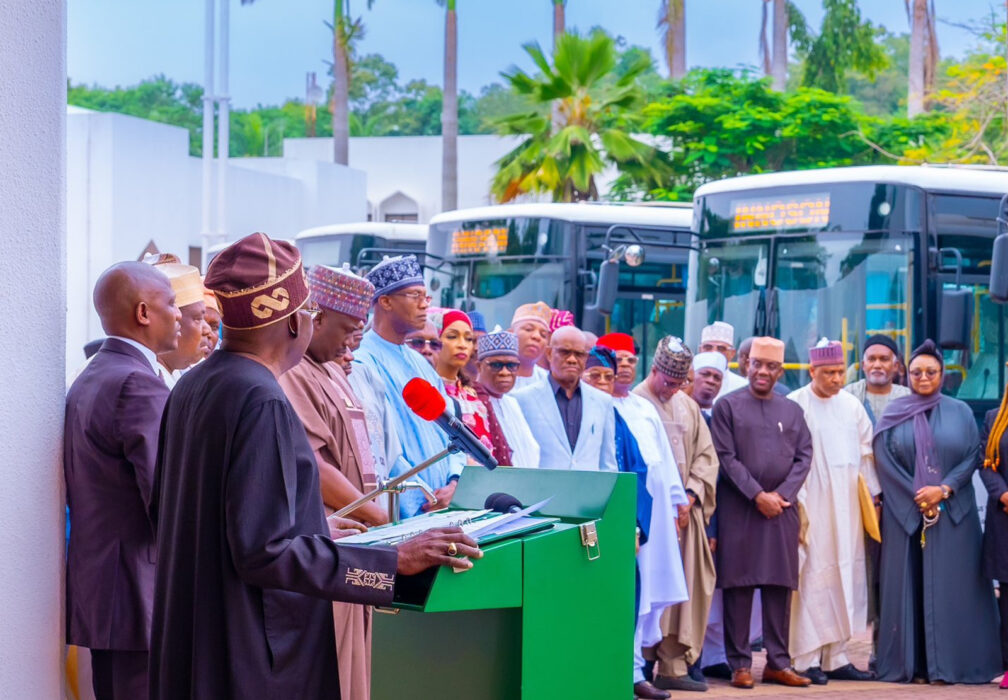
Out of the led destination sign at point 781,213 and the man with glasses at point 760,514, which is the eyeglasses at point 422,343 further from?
the led destination sign at point 781,213

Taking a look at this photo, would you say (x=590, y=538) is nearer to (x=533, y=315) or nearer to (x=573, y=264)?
(x=533, y=315)

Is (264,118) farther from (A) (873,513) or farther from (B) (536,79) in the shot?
(A) (873,513)

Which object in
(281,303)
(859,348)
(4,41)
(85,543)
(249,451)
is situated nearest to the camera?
(249,451)

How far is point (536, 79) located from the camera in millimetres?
27688

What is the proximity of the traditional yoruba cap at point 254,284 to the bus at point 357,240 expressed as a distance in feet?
54.7

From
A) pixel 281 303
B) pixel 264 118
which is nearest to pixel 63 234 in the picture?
pixel 281 303

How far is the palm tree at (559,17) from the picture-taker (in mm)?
39438

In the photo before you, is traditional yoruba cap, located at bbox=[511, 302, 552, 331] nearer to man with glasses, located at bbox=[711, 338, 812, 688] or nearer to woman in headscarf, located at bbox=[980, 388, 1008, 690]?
man with glasses, located at bbox=[711, 338, 812, 688]

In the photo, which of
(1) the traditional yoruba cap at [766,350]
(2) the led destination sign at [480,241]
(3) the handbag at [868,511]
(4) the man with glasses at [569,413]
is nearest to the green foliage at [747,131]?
(2) the led destination sign at [480,241]

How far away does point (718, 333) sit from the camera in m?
12.5

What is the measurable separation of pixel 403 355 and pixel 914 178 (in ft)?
23.8

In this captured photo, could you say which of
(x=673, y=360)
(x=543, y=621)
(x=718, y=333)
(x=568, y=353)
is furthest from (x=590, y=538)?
(x=718, y=333)

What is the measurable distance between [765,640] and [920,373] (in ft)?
7.00

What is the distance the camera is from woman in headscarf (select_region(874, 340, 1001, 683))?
9.76 m
